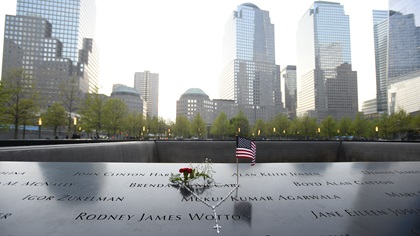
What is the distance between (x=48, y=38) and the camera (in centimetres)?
14438

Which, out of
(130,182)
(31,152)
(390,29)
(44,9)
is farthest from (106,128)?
(390,29)

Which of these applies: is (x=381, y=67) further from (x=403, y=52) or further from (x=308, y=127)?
(x=308, y=127)

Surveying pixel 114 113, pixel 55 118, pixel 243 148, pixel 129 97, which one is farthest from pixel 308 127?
pixel 129 97

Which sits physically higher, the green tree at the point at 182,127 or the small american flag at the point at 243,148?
the green tree at the point at 182,127

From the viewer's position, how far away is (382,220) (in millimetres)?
4520

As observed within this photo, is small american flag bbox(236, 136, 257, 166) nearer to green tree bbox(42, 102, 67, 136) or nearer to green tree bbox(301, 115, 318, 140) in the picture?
green tree bbox(42, 102, 67, 136)

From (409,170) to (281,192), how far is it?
4928 millimetres

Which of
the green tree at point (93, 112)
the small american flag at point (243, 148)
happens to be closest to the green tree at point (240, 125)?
the green tree at point (93, 112)

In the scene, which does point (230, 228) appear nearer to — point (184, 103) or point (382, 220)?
point (382, 220)

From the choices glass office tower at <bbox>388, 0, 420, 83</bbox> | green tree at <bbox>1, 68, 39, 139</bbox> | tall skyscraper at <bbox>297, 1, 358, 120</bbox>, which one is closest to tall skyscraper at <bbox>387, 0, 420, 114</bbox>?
glass office tower at <bbox>388, 0, 420, 83</bbox>

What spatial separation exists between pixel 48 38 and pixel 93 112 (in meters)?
127

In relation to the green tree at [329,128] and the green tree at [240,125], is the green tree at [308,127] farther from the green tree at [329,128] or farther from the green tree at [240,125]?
the green tree at [240,125]

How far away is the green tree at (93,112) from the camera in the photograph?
46906 millimetres

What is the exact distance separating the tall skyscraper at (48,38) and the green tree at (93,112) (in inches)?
4118
